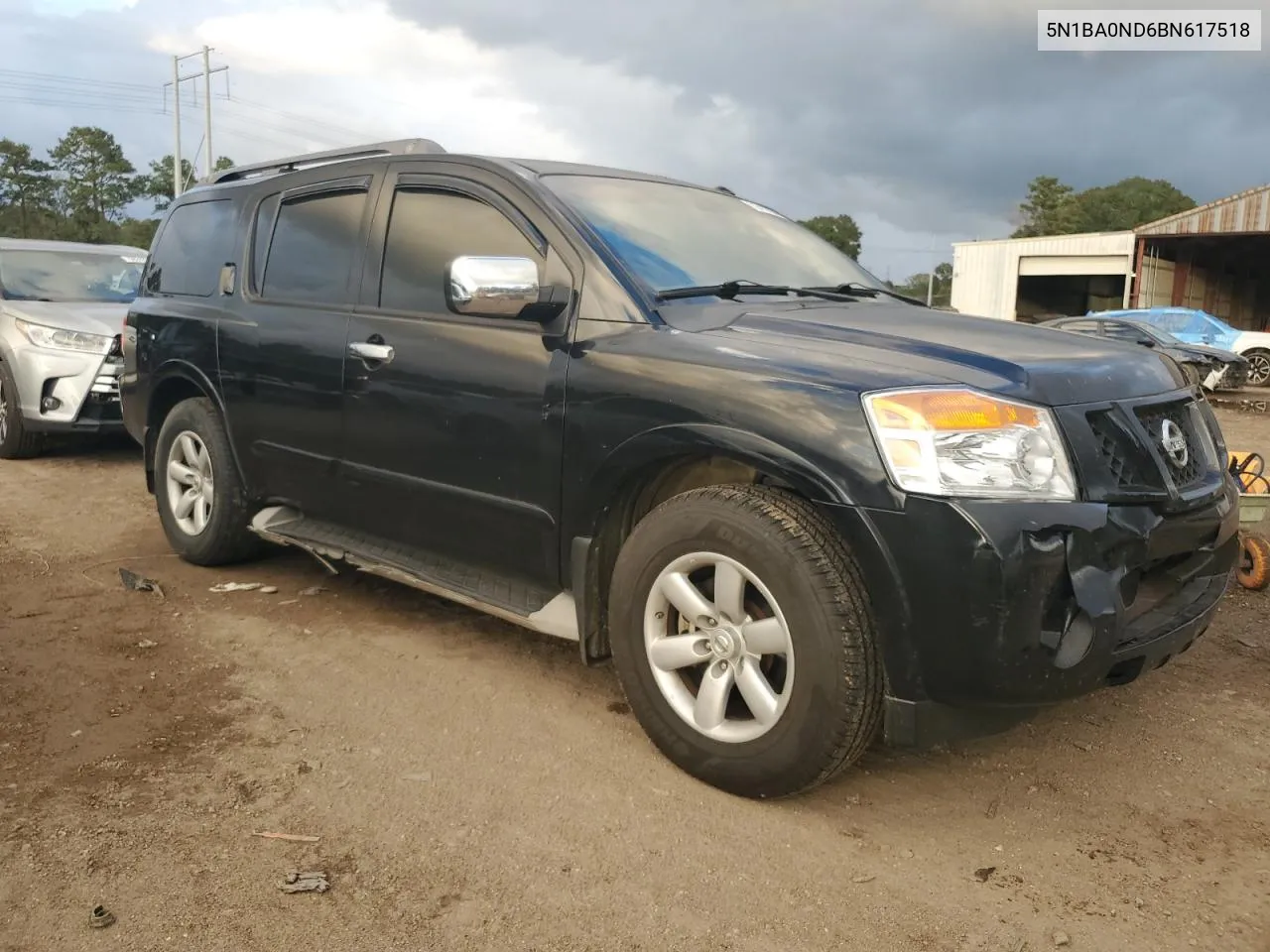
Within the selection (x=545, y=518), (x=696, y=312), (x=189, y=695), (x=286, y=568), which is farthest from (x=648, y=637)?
(x=286, y=568)

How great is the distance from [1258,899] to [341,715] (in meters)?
2.55

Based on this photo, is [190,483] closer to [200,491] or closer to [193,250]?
[200,491]

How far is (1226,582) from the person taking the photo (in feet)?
9.82

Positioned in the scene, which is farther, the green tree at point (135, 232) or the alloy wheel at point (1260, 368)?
the green tree at point (135, 232)

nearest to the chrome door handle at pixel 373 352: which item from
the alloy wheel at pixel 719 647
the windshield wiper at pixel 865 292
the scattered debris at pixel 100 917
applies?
the alloy wheel at pixel 719 647

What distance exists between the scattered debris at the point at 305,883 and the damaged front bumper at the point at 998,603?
4.56 feet

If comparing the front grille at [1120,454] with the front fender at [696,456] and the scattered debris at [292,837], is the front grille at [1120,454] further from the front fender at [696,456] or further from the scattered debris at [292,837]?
the scattered debris at [292,837]

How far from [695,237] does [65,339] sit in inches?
230

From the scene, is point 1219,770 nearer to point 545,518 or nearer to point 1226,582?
point 1226,582

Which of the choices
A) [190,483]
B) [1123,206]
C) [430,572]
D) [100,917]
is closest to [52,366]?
[190,483]

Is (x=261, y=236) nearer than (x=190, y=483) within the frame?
Yes

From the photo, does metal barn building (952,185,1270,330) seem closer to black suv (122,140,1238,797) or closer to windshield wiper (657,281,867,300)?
windshield wiper (657,281,867,300)

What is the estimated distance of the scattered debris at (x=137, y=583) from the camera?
14.8 ft

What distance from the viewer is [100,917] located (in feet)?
7.06
